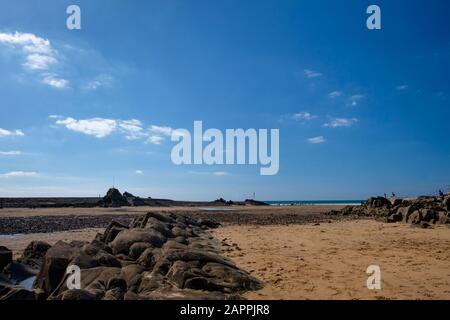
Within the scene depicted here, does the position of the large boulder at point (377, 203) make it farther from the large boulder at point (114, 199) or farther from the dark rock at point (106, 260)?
the large boulder at point (114, 199)

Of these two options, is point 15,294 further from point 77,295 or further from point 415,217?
point 415,217

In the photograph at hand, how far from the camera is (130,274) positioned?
9914 millimetres

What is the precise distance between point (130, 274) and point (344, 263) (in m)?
7.10

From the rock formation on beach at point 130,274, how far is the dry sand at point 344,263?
109 cm

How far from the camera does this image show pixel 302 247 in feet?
54.6

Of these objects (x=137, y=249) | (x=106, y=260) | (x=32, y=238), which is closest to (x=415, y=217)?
(x=137, y=249)

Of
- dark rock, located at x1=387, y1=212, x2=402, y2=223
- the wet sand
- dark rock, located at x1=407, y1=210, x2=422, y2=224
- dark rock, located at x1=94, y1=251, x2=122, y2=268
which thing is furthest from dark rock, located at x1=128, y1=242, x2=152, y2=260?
dark rock, located at x1=387, y1=212, x2=402, y2=223

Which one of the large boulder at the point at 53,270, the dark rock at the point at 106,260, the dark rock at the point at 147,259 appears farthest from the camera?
the dark rock at the point at 147,259

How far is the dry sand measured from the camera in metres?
9.22

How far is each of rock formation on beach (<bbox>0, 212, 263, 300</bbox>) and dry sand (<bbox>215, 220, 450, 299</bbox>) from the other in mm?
1094

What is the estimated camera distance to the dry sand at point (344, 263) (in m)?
9.22

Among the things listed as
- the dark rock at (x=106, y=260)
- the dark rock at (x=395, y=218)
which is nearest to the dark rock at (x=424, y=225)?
the dark rock at (x=395, y=218)
